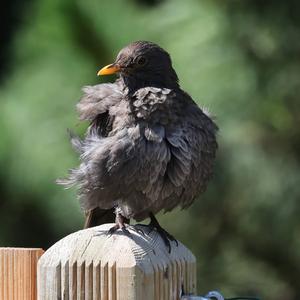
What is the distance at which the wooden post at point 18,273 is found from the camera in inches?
86.9

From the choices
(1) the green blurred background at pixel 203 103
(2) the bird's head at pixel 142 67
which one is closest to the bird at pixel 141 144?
(2) the bird's head at pixel 142 67

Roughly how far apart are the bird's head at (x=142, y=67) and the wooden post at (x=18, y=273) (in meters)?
1.69

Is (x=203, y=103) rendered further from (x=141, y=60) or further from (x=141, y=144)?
(x=141, y=144)

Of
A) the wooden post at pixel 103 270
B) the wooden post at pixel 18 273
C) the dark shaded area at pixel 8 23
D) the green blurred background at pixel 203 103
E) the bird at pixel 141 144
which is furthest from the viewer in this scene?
the dark shaded area at pixel 8 23

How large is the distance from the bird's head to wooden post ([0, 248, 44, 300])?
169cm

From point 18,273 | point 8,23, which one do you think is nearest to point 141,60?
point 18,273

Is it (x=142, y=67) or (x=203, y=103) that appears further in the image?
(x=203, y=103)

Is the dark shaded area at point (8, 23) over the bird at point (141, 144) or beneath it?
over

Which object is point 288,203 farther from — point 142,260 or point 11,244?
point 142,260

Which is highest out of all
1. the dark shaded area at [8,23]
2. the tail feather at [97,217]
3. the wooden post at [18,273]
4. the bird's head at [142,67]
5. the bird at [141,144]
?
the dark shaded area at [8,23]

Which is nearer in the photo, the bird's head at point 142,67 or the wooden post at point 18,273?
the wooden post at point 18,273

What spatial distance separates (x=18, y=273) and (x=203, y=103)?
2.69 meters

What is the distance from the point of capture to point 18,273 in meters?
2.23

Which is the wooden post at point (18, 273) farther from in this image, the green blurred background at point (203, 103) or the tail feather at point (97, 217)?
the green blurred background at point (203, 103)
